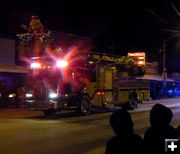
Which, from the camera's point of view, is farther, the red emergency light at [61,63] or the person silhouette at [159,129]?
the red emergency light at [61,63]

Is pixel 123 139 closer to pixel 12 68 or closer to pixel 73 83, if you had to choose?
pixel 73 83

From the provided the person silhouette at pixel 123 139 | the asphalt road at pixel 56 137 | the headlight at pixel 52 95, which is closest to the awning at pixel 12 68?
the headlight at pixel 52 95

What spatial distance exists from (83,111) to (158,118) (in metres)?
15.9

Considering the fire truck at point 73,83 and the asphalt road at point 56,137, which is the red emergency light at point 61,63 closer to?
the fire truck at point 73,83

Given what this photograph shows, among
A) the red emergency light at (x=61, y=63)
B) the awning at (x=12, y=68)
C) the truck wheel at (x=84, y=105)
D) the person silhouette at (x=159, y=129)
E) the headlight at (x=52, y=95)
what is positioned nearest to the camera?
the person silhouette at (x=159, y=129)

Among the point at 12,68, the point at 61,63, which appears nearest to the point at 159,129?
the point at 61,63

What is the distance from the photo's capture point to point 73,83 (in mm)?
19547

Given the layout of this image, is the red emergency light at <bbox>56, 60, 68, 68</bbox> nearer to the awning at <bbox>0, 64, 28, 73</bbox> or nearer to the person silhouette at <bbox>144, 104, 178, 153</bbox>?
the awning at <bbox>0, 64, 28, 73</bbox>

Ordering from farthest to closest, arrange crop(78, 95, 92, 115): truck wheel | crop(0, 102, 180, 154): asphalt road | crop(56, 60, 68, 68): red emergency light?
crop(78, 95, 92, 115): truck wheel
crop(56, 60, 68, 68): red emergency light
crop(0, 102, 180, 154): asphalt road

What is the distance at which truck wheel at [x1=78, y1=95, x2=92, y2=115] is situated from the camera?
1941 cm

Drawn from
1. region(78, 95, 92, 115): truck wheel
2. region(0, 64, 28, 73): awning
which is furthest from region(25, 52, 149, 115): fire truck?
region(0, 64, 28, 73): awning

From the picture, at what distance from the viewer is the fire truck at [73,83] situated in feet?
61.4

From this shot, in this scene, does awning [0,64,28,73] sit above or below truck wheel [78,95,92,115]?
above

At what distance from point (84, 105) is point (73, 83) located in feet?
4.20
